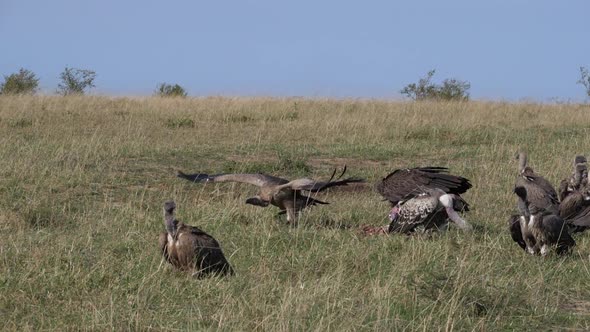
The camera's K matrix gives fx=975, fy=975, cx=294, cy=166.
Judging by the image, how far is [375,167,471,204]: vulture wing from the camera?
22.9 ft

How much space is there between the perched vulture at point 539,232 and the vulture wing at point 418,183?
991 mm

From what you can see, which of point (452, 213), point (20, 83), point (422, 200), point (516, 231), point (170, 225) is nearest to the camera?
point (170, 225)

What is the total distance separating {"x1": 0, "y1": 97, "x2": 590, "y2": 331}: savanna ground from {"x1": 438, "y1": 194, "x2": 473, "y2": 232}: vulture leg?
0.32 ft

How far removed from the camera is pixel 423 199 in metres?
6.77

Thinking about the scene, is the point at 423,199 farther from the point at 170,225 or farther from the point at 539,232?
the point at 170,225

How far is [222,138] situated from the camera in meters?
12.7

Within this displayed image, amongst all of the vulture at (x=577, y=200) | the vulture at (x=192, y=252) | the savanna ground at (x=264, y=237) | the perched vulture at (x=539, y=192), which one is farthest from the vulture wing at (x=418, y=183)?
the vulture at (x=192, y=252)

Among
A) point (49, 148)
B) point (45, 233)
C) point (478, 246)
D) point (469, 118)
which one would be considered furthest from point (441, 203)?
point (469, 118)

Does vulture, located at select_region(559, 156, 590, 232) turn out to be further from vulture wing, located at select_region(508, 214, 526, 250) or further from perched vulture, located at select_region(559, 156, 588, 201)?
vulture wing, located at select_region(508, 214, 526, 250)

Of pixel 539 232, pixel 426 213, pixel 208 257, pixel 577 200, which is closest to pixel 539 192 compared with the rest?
pixel 577 200

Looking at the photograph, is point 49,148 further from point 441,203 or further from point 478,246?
point 478,246

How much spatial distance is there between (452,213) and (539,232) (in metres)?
0.89

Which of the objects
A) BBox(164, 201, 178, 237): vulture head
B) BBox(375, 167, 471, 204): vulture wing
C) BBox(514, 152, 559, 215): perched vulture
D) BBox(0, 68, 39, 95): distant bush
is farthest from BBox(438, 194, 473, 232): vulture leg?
BBox(0, 68, 39, 95): distant bush

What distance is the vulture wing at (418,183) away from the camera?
696cm
